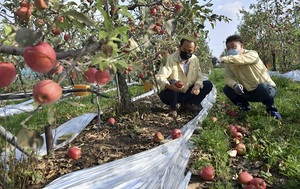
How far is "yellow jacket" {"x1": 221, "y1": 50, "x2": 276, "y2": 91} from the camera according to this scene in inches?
125

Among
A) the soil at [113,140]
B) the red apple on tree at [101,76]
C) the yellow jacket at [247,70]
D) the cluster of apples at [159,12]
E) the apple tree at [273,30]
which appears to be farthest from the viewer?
the apple tree at [273,30]

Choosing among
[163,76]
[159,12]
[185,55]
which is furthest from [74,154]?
[159,12]

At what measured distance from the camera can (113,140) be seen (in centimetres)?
266

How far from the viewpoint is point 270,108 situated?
330 cm

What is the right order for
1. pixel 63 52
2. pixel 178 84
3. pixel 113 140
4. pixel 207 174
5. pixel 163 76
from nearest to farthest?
pixel 63 52
pixel 207 174
pixel 113 140
pixel 178 84
pixel 163 76

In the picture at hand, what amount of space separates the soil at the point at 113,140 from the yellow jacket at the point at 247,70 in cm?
68

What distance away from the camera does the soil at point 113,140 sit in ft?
7.03

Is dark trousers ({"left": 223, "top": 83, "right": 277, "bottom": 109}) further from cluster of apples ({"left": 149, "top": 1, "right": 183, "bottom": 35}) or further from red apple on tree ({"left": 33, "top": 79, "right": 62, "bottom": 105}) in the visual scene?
red apple on tree ({"left": 33, "top": 79, "right": 62, "bottom": 105})

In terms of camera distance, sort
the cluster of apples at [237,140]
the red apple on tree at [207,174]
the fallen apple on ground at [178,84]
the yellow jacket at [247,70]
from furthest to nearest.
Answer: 1. the fallen apple on ground at [178,84]
2. the yellow jacket at [247,70]
3. the cluster of apples at [237,140]
4. the red apple on tree at [207,174]

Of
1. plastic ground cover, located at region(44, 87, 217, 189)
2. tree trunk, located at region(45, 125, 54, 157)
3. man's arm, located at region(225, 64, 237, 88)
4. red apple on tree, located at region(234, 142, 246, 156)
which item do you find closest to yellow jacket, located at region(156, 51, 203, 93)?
man's arm, located at region(225, 64, 237, 88)

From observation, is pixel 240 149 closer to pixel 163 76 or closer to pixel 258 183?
pixel 258 183

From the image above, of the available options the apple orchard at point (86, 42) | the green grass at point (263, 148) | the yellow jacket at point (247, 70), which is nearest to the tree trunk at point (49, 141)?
the apple orchard at point (86, 42)

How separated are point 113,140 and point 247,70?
5.55 feet

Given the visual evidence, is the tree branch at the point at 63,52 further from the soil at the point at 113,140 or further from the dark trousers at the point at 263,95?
the dark trousers at the point at 263,95
